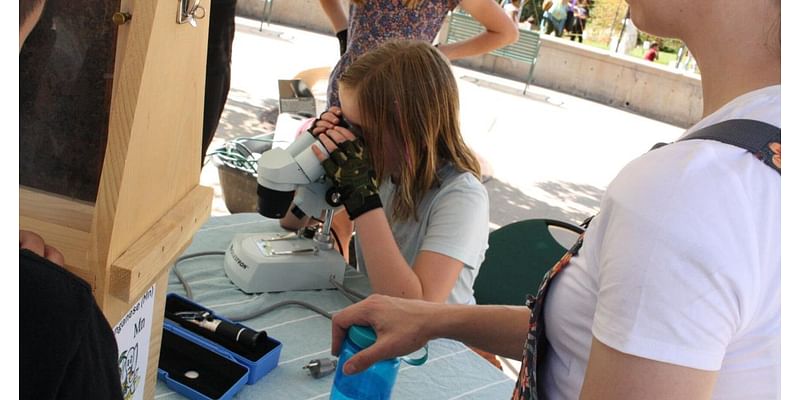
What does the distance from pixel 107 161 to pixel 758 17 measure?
27.7 inches

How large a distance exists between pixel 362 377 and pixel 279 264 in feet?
1.93

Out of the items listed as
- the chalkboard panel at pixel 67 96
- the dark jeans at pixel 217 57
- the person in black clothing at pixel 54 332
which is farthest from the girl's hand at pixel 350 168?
the person in black clothing at pixel 54 332

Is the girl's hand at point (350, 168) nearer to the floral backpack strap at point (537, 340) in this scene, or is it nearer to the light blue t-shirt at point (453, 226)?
the light blue t-shirt at point (453, 226)

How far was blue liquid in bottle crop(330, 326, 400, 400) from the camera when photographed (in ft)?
3.63

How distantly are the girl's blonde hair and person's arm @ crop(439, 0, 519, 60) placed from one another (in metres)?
1.49

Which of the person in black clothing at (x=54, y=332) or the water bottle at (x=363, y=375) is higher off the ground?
the person in black clothing at (x=54, y=332)

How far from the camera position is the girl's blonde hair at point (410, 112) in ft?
6.02

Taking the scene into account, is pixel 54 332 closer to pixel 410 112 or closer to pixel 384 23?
pixel 410 112

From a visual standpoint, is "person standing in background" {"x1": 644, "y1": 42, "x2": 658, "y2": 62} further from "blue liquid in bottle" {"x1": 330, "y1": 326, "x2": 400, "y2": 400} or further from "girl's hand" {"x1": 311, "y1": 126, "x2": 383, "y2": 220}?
"blue liquid in bottle" {"x1": 330, "y1": 326, "x2": 400, "y2": 400}

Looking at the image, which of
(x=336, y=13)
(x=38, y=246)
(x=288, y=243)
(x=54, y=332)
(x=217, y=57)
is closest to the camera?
(x=54, y=332)

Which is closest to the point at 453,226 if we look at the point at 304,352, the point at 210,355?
the point at 304,352

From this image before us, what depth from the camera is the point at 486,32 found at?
3496mm

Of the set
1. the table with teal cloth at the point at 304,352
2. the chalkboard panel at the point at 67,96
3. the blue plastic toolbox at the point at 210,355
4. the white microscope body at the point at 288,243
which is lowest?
the table with teal cloth at the point at 304,352

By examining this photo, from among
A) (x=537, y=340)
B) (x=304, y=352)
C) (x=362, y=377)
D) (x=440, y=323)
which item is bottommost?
(x=304, y=352)
